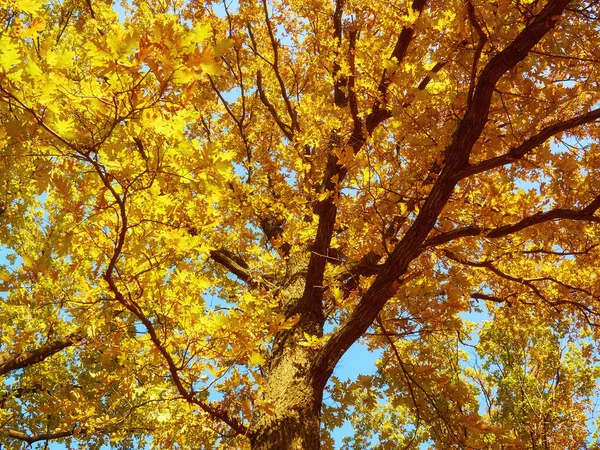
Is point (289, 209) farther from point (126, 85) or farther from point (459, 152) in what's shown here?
point (126, 85)

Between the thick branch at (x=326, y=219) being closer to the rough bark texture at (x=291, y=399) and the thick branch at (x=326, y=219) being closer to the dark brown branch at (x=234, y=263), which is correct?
the rough bark texture at (x=291, y=399)

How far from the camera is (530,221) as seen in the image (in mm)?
2625

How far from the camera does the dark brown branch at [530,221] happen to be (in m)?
2.52

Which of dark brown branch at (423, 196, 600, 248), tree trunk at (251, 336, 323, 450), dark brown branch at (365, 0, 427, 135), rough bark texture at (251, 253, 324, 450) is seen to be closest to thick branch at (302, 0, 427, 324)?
dark brown branch at (365, 0, 427, 135)

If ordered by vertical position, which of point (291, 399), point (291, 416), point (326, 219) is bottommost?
point (291, 416)

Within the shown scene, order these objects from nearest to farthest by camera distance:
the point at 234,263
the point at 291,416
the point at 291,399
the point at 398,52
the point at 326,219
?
the point at 291,416, the point at 291,399, the point at 326,219, the point at 398,52, the point at 234,263

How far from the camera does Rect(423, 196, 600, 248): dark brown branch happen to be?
8.26 feet

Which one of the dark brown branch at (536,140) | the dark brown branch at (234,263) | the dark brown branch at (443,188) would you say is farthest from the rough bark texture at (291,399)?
the dark brown branch at (536,140)

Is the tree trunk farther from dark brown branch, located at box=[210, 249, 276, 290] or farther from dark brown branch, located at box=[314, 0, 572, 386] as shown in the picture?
dark brown branch, located at box=[210, 249, 276, 290]

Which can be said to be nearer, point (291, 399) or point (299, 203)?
point (291, 399)

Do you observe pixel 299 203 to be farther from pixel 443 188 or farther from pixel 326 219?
pixel 443 188

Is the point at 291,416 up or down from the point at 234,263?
down

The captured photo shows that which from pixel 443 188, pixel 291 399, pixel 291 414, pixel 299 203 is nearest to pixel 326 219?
pixel 299 203

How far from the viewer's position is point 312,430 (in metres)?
2.88
